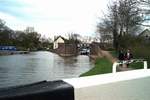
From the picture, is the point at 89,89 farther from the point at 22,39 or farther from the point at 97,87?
the point at 22,39

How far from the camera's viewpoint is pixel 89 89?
13.4 feet

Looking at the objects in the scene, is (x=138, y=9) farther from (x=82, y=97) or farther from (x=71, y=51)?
(x=71, y=51)

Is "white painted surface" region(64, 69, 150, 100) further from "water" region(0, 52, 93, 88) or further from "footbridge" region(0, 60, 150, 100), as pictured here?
"water" region(0, 52, 93, 88)

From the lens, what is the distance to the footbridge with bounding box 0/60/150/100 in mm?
3699

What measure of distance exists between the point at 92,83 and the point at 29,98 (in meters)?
0.86

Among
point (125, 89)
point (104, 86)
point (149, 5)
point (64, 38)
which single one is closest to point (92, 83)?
point (104, 86)

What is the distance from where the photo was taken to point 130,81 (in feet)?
15.1

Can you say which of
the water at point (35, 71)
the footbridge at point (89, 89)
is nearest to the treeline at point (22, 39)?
the water at point (35, 71)

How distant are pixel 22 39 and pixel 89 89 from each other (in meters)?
155

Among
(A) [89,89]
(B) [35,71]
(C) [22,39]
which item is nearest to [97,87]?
(A) [89,89]

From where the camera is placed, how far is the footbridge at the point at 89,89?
3.70 meters

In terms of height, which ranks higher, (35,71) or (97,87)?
(97,87)

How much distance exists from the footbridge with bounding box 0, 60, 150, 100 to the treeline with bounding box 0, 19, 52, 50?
129 metres

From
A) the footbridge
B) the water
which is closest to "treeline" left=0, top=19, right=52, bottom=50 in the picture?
the water
